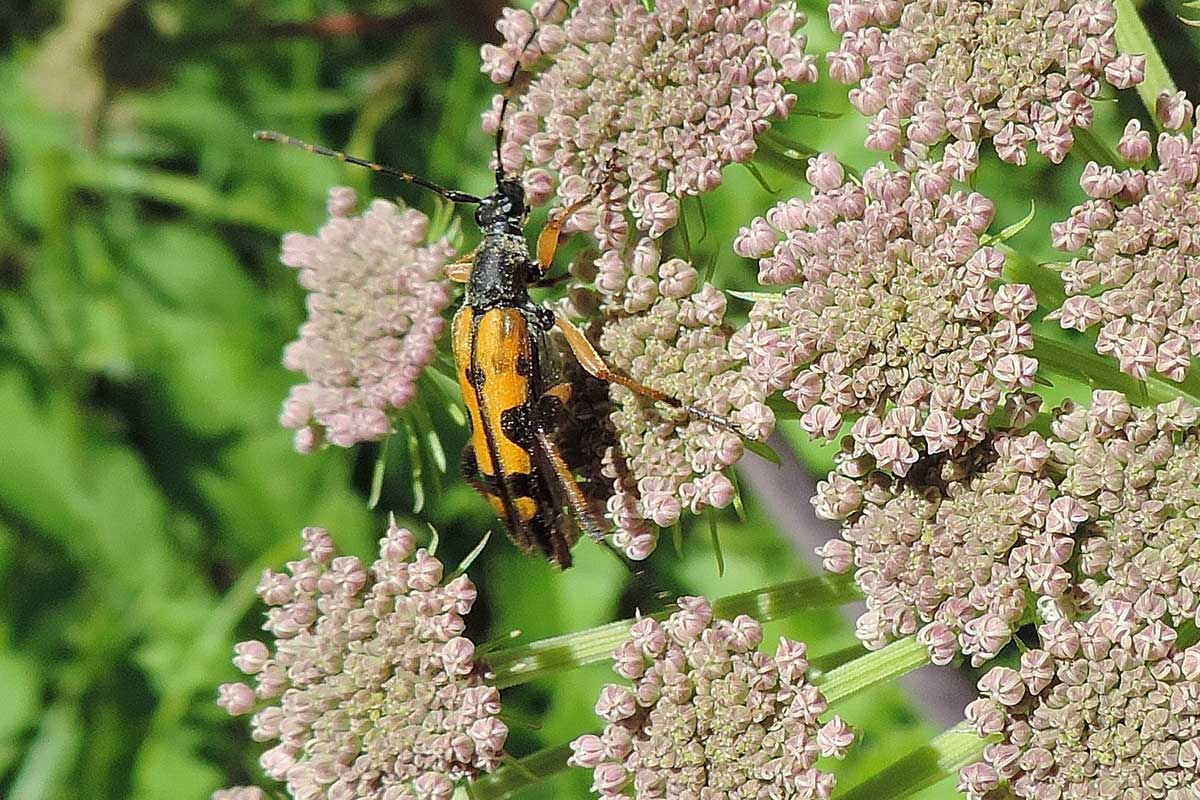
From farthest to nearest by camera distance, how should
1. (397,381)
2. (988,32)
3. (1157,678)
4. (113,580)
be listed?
(113,580) < (397,381) < (988,32) < (1157,678)

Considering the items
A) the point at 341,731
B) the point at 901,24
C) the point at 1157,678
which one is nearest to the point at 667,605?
the point at 341,731

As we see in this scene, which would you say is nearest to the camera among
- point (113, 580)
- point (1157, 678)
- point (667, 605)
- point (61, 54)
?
point (1157, 678)

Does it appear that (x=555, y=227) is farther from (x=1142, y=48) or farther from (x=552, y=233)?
(x=1142, y=48)

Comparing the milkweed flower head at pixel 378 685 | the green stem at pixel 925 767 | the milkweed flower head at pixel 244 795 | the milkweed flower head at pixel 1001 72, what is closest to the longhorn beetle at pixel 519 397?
the milkweed flower head at pixel 378 685

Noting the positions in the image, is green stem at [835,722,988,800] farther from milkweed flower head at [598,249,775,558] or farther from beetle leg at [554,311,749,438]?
beetle leg at [554,311,749,438]

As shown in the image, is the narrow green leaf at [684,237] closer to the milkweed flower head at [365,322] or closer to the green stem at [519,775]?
the milkweed flower head at [365,322]

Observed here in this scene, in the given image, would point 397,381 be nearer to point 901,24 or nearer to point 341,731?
point 341,731
